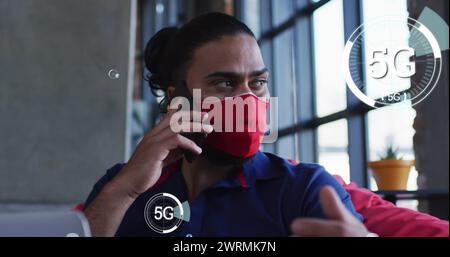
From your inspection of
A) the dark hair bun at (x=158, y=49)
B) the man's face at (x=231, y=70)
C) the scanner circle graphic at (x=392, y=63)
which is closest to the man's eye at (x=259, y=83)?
the man's face at (x=231, y=70)

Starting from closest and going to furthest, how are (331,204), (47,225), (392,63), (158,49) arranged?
(331,204)
(47,225)
(392,63)
(158,49)

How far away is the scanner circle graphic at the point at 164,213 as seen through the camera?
664mm

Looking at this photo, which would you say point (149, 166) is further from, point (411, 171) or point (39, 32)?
point (411, 171)

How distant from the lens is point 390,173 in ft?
2.43

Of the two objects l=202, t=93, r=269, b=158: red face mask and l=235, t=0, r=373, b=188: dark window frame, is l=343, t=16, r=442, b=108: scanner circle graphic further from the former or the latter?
l=202, t=93, r=269, b=158: red face mask

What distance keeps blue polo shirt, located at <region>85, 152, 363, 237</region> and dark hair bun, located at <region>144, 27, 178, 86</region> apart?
0.23 meters

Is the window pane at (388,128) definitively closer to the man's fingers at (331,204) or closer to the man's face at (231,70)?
the man's face at (231,70)

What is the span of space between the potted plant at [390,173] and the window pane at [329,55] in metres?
0.09

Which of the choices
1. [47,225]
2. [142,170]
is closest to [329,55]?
[142,170]

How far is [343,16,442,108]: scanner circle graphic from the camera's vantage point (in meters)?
0.68

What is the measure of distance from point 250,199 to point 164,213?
0.15 meters

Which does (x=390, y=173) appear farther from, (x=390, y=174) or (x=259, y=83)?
(x=259, y=83)
